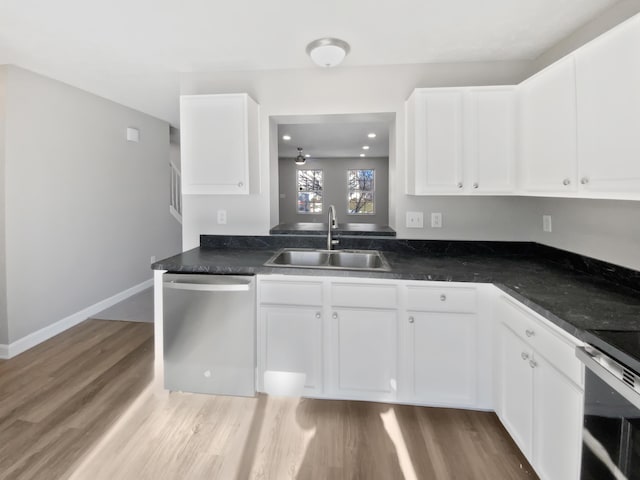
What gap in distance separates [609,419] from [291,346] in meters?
1.52

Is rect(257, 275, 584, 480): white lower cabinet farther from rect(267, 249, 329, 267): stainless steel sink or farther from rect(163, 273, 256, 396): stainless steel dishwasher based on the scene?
rect(267, 249, 329, 267): stainless steel sink

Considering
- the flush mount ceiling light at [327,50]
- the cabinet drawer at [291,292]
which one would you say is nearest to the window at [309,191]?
the flush mount ceiling light at [327,50]

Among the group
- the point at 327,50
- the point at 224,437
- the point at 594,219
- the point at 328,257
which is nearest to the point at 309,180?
the point at 328,257

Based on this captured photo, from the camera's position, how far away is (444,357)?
6.39ft

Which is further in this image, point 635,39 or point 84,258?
point 84,258

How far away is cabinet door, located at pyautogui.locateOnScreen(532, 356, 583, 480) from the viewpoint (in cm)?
118

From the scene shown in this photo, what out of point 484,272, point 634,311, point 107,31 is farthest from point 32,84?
point 634,311

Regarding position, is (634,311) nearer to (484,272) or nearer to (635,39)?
(484,272)

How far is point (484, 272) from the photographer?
197 centimetres

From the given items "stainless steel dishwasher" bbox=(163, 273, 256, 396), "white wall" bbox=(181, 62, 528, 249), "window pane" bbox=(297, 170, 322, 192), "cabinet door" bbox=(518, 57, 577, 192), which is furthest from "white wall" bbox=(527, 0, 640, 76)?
"window pane" bbox=(297, 170, 322, 192)

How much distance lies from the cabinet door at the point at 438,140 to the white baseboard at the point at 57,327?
3.52 m

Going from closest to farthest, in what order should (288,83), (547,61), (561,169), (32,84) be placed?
(561,169) → (547,61) → (288,83) → (32,84)

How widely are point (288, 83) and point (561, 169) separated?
2.02m

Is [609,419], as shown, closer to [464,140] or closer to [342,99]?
[464,140]
